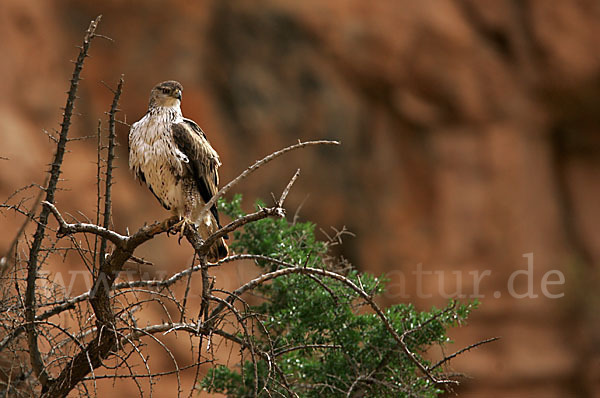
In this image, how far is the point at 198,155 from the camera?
4500 millimetres

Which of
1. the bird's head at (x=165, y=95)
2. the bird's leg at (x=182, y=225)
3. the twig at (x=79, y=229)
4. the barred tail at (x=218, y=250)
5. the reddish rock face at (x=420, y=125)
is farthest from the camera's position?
the reddish rock face at (x=420, y=125)

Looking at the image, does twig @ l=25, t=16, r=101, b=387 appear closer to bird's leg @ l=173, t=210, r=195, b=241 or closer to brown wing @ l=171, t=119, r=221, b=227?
bird's leg @ l=173, t=210, r=195, b=241

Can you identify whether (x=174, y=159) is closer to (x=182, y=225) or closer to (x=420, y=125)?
(x=182, y=225)

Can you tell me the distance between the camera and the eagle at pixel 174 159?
175 inches

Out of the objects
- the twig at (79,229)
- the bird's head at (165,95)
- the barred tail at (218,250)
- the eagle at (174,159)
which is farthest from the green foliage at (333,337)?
the twig at (79,229)

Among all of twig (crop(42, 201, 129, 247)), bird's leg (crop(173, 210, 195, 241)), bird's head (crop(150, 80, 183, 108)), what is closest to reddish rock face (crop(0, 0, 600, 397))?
bird's head (crop(150, 80, 183, 108))

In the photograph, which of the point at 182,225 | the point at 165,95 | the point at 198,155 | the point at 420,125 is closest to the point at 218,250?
the point at 182,225

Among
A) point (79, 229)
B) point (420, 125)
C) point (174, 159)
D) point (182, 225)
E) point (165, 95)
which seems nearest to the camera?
point (79, 229)

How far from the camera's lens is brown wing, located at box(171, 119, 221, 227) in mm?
4480

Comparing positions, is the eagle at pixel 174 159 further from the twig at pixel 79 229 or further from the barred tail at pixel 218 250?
the twig at pixel 79 229

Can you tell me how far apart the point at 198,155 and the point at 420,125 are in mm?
6800

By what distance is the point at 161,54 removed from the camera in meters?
9.68

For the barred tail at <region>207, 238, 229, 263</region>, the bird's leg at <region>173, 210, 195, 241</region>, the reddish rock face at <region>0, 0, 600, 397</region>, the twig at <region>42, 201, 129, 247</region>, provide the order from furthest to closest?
the reddish rock face at <region>0, 0, 600, 397</region>
the barred tail at <region>207, 238, 229, 263</region>
the bird's leg at <region>173, 210, 195, 241</region>
the twig at <region>42, 201, 129, 247</region>

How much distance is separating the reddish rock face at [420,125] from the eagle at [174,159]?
198 inches
